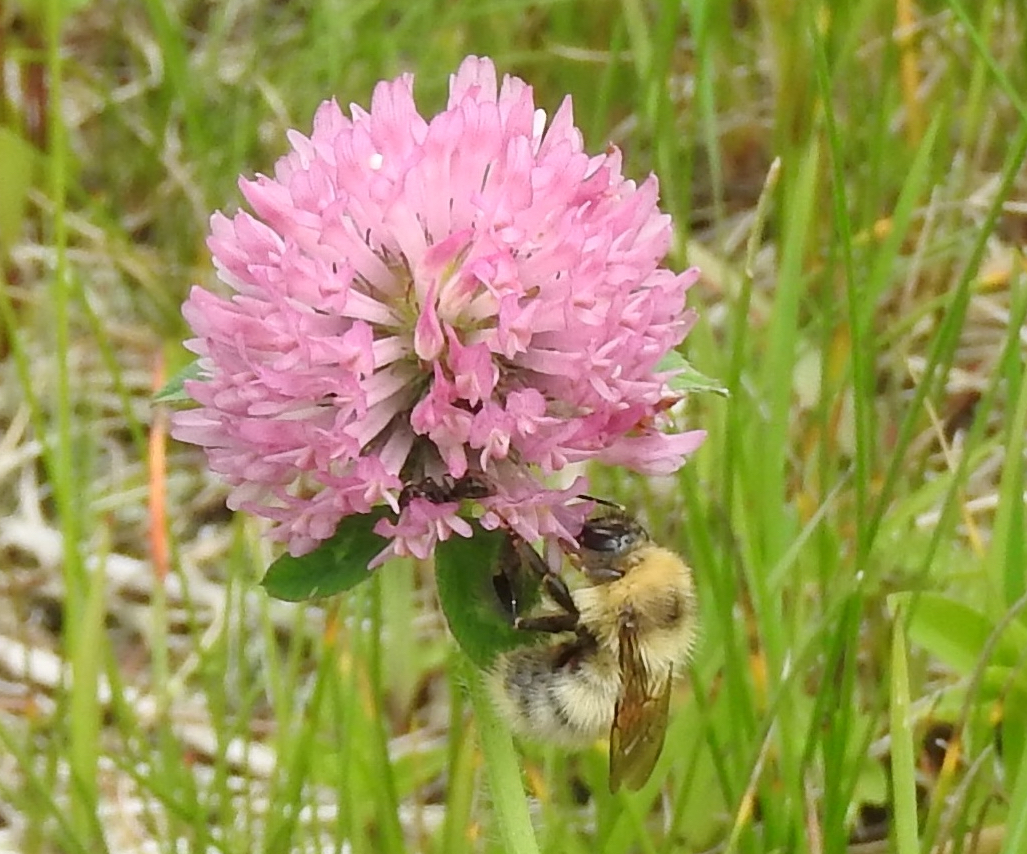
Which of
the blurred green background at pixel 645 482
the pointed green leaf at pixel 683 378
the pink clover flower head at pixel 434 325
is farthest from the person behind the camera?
the blurred green background at pixel 645 482

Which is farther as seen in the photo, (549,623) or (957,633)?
(957,633)

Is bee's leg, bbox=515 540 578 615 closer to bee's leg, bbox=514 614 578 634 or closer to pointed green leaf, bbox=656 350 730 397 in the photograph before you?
bee's leg, bbox=514 614 578 634

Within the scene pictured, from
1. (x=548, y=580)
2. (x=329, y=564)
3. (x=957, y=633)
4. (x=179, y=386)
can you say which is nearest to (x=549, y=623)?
(x=548, y=580)

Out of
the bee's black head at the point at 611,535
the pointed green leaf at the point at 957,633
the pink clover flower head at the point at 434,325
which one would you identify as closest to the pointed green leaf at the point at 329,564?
the pink clover flower head at the point at 434,325

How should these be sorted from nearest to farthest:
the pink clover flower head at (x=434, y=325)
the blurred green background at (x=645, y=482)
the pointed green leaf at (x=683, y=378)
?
the pink clover flower head at (x=434, y=325), the pointed green leaf at (x=683, y=378), the blurred green background at (x=645, y=482)

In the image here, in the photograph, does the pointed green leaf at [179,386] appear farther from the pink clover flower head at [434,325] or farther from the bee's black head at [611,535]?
the bee's black head at [611,535]

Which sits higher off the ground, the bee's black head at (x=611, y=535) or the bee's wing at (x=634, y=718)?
the bee's black head at (x=611, y=535)

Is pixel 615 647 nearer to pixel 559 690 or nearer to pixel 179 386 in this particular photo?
pixel 559 690
